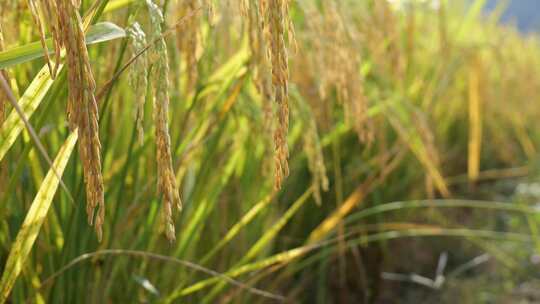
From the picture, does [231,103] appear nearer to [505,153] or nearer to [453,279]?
[453,279]

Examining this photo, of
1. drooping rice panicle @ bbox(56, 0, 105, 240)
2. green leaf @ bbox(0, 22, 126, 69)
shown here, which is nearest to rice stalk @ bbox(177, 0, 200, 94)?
green leaf @ bbox(0, 22, 126, 69)

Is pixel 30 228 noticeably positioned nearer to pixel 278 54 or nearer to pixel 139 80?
pixel 139 80

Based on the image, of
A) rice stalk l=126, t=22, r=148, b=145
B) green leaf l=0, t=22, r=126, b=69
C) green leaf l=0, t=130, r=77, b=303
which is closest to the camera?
rice stalk l=126, t=22, r=148, b=145

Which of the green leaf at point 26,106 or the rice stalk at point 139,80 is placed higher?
the rice stalk at point 139,80

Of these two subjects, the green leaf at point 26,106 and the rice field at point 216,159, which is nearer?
the rice field at point 216,159

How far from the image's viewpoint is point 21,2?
96 cm

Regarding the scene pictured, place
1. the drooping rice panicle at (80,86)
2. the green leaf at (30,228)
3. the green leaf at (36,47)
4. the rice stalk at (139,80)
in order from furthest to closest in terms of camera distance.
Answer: the green leaf at (30,228)
the green leaf at (36,47)
the rice stalk at (139,80)
the drooping rice panicle at (80,86)

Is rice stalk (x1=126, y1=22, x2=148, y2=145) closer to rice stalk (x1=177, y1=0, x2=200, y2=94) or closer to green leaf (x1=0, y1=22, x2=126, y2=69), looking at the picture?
green leaf (x1=0, y1=22, x2=126, y2=69)

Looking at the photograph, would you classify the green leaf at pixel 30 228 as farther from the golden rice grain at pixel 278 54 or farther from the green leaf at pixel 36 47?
the golden rice grain at pixel 278 54

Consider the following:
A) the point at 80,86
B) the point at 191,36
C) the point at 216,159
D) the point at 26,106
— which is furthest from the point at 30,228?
the point at 216,159

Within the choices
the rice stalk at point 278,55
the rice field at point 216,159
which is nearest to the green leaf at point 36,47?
the rice field at point 216,159

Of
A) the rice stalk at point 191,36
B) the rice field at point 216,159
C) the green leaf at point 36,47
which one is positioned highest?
the green leaf at point 36,47

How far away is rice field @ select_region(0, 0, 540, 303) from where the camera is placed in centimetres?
64

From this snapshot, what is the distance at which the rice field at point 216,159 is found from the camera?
64 cm
